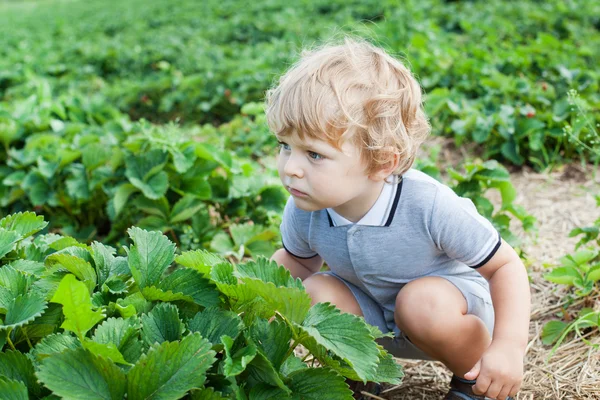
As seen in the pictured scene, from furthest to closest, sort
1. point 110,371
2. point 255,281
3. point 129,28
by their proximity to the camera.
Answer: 1. point 129,28
2. point 255,281
3. point 110,371

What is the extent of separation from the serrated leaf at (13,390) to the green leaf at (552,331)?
5.01ft

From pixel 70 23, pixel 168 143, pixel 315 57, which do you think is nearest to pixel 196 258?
pixel 315 57

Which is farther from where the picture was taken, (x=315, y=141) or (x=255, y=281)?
(x=315, y=141)

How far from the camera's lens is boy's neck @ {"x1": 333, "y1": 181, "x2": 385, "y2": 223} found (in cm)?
165

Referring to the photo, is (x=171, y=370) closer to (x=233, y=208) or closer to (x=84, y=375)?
(x=84, y=375)

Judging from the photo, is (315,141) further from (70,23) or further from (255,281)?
(70,23)

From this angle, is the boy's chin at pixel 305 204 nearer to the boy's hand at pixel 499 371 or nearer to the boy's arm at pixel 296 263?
the boy's arm at pixel 296 263

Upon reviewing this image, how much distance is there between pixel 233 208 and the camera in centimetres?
282

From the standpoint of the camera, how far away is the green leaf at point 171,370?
43.3 inches

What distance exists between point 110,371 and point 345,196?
2.29 ft

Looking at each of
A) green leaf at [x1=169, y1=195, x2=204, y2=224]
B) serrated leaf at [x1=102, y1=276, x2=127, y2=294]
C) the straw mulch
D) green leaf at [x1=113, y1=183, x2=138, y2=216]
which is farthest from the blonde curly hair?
green leaf at [x1=113, y1=183, x2=138, y2=216]

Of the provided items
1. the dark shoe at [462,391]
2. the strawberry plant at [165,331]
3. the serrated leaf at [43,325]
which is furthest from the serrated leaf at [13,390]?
the dark shoe at [462,391]

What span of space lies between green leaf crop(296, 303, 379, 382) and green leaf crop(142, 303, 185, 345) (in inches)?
9.0

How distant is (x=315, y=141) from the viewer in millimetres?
1499
